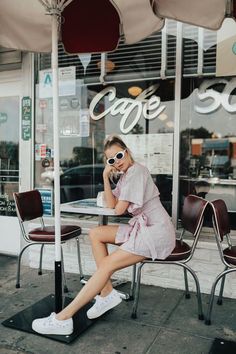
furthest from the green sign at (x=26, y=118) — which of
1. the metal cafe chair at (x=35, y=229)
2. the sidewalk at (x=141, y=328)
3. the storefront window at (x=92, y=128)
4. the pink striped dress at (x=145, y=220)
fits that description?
the pink striped dress at (x=145, y=220)

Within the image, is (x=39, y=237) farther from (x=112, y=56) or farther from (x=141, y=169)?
(x=112, y=56)

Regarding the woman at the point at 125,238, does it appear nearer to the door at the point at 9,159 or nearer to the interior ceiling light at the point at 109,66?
the interior ceiling light at the point at 109,66

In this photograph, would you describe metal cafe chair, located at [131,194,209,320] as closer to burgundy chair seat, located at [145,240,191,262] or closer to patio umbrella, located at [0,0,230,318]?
burgundy chair seat, located at [145,240,191,262]

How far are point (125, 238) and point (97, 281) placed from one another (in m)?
0.42

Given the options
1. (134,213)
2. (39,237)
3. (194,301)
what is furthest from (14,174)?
(194,301)

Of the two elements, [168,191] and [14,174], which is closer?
[168,191]

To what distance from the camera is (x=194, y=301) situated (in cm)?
343

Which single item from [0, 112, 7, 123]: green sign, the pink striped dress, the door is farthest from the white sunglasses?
[0, 112, 7, 123]: green sign

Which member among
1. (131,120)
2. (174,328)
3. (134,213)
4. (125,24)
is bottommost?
(174,328)

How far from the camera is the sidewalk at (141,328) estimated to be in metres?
2.61

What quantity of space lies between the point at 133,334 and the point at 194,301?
0.85 metres

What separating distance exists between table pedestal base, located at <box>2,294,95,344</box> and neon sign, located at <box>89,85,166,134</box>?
214cm

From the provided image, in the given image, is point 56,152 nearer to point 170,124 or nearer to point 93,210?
point 93,210

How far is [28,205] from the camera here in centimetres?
385
